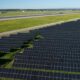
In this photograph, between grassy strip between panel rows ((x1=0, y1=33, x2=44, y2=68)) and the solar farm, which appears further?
grassy strip between panel rows ((x1=0, y1=33, x2=44, y2=68))

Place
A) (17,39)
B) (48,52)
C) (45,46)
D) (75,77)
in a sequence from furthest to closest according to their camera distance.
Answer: (17,39)
(45,46)
(48,52)
(75,77)

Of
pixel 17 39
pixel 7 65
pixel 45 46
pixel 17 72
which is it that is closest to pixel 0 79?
pixel 17 72

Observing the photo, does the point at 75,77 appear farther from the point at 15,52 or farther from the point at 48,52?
the point at 15,52

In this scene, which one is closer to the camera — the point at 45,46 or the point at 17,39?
the point at 45,46

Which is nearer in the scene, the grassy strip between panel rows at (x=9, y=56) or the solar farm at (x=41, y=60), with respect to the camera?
the solar farm at (x=41, y=60)

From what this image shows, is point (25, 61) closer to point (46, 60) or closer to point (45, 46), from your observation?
point (46, 60)

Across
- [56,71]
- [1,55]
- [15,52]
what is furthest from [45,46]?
[56,71]

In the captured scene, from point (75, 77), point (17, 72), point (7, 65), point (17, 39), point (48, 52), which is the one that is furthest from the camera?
point (17, 39)

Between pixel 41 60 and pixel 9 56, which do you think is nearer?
pixel 41 60

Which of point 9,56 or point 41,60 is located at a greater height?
point 41,60
